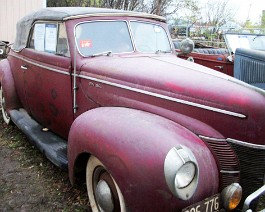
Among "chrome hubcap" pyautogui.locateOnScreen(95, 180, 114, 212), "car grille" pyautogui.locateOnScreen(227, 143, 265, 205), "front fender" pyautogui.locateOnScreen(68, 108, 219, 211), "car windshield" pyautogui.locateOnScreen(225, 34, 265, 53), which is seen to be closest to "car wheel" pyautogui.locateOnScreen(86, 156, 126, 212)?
"chrome hubcap" pyautogui.locateOnScreen(95, 180, 114, 212)

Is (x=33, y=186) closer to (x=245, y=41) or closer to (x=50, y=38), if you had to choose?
(x=50, y=38)

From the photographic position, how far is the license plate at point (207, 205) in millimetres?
2059

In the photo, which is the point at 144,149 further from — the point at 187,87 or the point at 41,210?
the point at 41,210

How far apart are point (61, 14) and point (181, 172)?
2.29 meters

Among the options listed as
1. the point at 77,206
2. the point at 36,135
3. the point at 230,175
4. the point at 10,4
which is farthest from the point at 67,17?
the point at 10,4

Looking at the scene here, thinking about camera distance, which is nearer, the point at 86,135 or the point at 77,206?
the point at 86,135

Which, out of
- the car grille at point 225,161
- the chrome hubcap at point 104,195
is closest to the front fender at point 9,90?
the chrome hubcap at point 104,195

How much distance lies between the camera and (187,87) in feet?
8.18

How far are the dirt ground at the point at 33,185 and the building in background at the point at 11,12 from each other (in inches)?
254

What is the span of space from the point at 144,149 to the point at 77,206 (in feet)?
4.17

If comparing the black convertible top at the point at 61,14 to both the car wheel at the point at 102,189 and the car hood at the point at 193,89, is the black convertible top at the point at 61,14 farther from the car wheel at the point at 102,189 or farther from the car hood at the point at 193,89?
the car wheel at the point at 102,189

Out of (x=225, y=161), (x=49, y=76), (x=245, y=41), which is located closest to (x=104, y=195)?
(x=225, y=161)

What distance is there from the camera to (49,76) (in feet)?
12.2

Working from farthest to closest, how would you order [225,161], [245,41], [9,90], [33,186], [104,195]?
[245,41]
[9,90]
[33,186]
[104,195]
[225,161]
